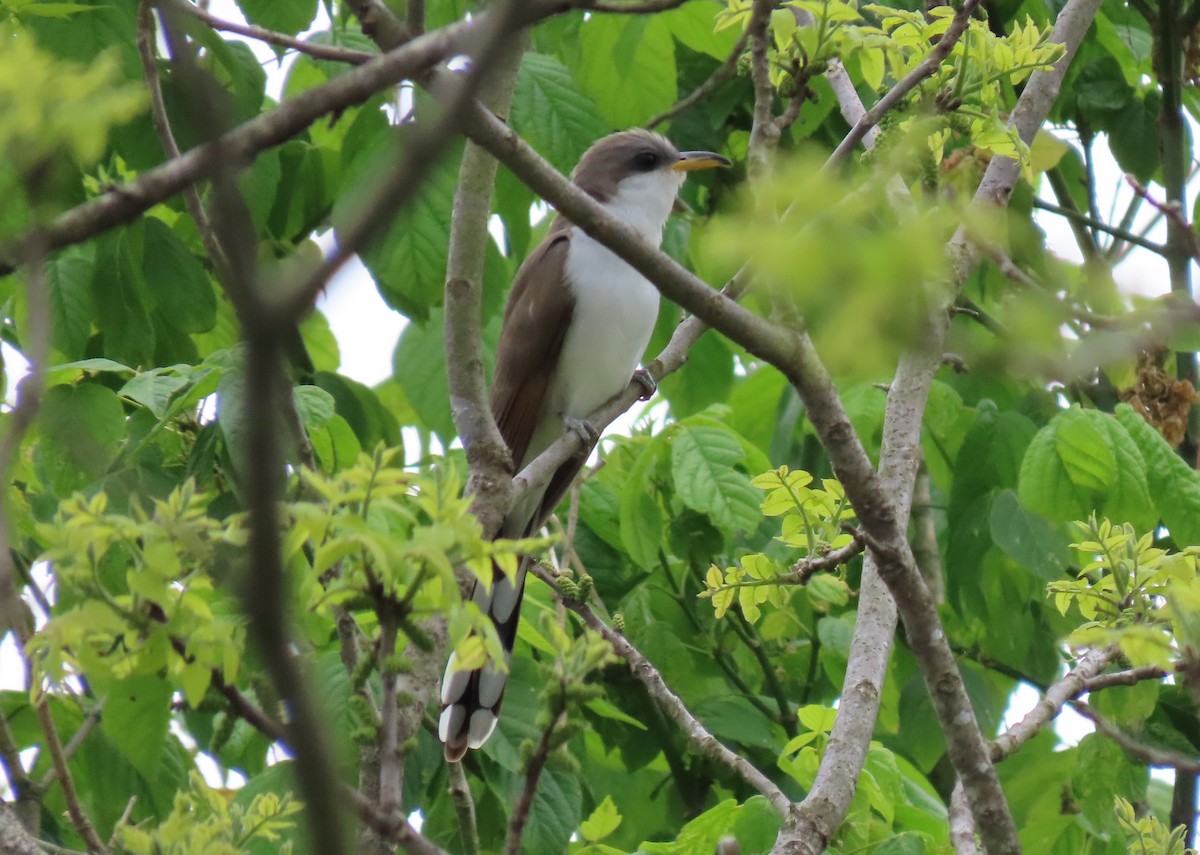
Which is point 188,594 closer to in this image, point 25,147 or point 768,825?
point 25,147

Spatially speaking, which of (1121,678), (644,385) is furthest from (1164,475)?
(644,385)

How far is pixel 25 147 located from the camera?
1580mm

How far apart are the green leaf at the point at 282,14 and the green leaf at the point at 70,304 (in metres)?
0.80

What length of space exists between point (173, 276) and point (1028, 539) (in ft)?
8.00

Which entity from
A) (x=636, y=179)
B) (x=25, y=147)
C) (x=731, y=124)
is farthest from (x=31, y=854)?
(x=731, y=124)

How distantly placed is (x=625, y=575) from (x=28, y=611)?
1894mm

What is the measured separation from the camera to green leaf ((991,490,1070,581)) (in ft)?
12.6

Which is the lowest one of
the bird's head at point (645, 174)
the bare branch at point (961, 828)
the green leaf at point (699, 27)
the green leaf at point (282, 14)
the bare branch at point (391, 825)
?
the bare branch at point (391, 825)

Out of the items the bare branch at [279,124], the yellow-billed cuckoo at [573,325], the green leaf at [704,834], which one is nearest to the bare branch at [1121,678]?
the green leaf at [704,834]

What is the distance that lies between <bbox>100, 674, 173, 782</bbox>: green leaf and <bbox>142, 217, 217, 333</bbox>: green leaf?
4.95ft

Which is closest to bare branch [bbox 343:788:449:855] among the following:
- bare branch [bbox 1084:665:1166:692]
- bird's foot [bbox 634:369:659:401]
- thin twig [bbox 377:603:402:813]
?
thin twig [bbox 377:603:402:813]

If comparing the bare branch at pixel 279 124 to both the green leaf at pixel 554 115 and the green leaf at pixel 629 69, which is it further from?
the green leaf at pixel 629 69

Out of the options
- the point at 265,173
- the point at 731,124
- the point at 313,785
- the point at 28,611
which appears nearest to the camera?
the point at 313,785

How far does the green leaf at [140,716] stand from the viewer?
218 centimetres
